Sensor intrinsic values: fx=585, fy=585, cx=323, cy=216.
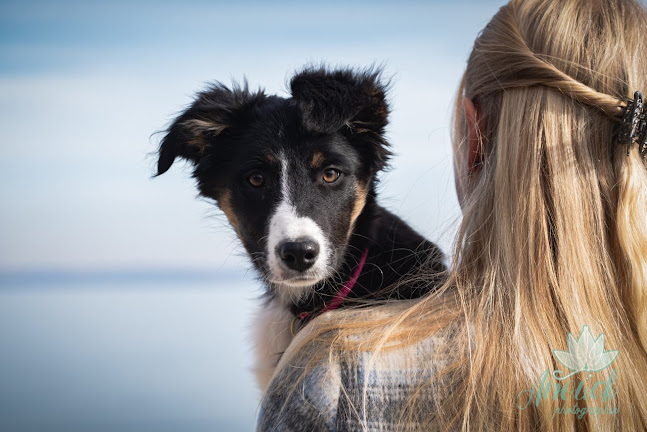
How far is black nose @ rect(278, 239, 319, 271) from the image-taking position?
1.88 m

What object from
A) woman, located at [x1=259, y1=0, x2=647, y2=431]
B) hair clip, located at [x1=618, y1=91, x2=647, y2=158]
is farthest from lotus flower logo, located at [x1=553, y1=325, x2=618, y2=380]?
hair clip, located at [x1=618, y1=91, x2=647, y2=158]

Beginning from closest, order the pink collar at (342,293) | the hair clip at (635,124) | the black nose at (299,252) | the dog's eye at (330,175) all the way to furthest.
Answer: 1. the hair clip at (635,124)
2. the black nose at (299,252)
3. the pink collar at (342,293)
4. the dog's eye at (330,175)

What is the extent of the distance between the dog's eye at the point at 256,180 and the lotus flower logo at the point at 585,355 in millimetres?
1216

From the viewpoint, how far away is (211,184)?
2.37 m

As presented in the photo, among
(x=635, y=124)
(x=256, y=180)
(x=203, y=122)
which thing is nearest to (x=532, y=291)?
(x=635, y=124)

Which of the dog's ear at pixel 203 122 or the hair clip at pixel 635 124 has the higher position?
the dog's ear at pixel 203 122

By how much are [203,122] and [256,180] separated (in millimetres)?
302

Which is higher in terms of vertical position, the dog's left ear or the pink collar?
the dog's left ear

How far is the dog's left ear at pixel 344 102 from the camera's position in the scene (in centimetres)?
198

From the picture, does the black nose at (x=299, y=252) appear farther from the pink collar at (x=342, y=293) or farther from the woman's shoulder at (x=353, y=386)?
the woman's shoulder at (x=353, y=386)

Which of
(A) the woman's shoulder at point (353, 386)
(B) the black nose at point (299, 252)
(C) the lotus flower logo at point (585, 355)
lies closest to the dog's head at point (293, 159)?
(B) the black nose at point (299, 252)

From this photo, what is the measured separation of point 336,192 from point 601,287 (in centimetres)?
100

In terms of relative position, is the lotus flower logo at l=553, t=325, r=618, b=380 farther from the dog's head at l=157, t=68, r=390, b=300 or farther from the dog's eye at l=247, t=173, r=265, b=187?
the dog's eye at l=247, t=173, r=265, b=187

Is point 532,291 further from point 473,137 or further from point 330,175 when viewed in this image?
point 330,175
